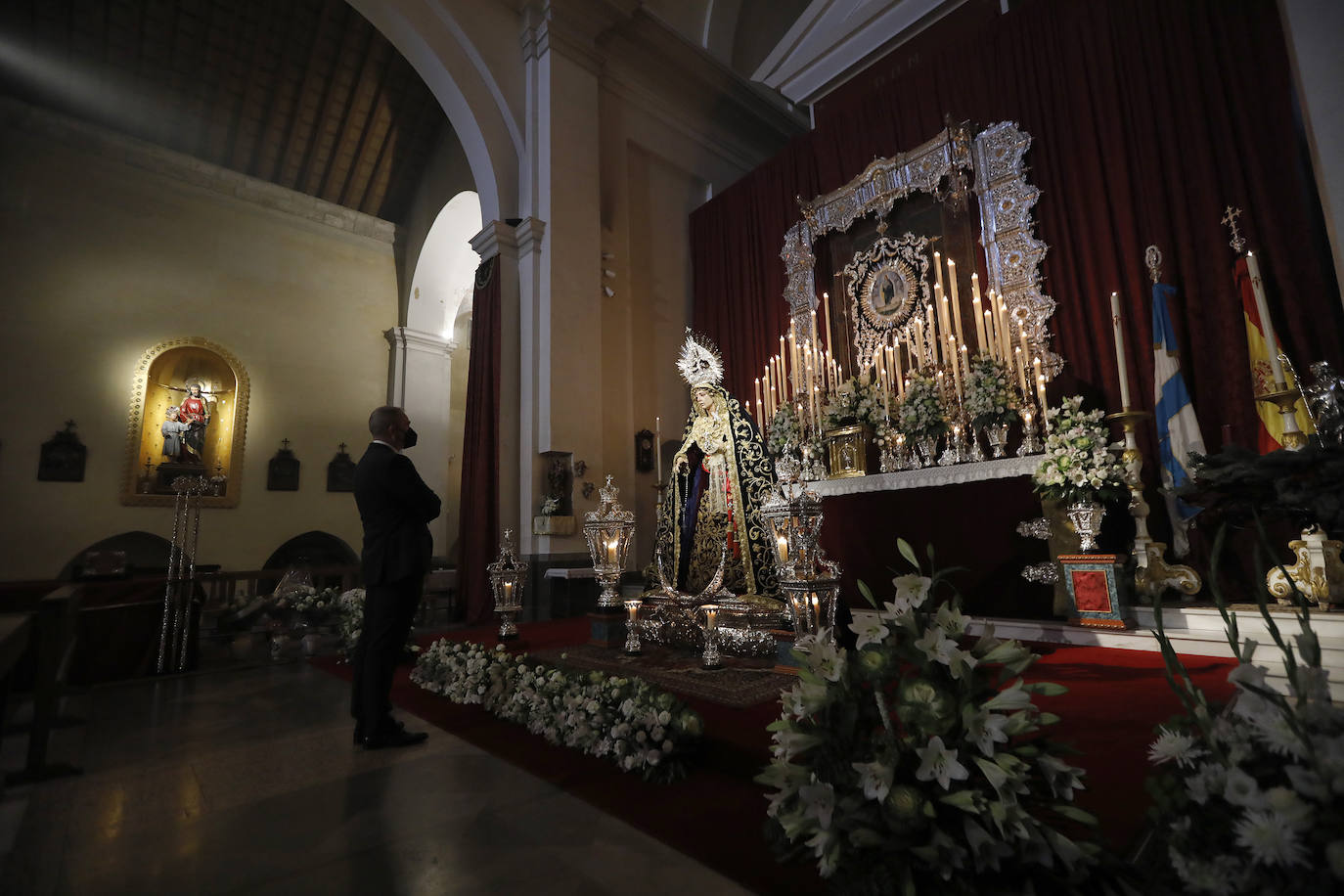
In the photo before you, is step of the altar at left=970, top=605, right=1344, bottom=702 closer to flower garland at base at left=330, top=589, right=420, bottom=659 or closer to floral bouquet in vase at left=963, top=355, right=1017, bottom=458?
floral bouquet in vase at left=963, top=355, right=1017, bottom=458

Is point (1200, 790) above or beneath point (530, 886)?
above

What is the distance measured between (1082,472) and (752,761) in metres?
2.69

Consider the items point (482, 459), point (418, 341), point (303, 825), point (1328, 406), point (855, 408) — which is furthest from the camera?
point (418, 341)

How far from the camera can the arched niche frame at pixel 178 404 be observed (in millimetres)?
8633

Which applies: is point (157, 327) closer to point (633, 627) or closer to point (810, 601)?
point (633, 627)

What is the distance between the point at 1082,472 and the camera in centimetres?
366

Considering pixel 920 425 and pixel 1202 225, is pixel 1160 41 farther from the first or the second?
pixel 920 425

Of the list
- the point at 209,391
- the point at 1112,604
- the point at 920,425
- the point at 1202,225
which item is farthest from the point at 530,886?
the point at 209,391

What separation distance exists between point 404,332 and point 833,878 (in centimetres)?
1124

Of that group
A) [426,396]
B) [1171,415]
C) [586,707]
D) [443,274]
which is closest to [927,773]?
[586,707]

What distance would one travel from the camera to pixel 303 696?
12.7 ft

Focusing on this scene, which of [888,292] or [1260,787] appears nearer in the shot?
[1260,787]

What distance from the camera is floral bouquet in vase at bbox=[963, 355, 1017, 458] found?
15.5 feet

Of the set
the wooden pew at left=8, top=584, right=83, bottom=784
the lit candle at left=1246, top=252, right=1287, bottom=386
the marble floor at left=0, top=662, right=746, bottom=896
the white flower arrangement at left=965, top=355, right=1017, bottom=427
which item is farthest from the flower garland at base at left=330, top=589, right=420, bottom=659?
the lit candle at left=1246, top=252, right=1287, bottom=386
